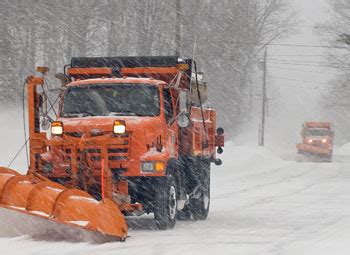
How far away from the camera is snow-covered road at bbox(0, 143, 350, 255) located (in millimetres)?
9672

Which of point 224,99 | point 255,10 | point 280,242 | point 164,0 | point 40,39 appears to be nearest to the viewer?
point 280,242

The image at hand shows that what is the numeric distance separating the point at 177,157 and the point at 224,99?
161ft

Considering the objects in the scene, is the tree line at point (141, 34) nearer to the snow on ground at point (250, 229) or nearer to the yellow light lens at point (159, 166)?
the snow on ground at point (250, 229)

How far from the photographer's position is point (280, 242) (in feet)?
34.7

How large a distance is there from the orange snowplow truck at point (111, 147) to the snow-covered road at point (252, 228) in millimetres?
398

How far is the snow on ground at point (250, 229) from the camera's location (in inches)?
381

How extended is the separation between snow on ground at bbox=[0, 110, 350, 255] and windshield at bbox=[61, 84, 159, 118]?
6.03ft

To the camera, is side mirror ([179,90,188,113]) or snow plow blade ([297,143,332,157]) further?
snow plow blade ([297,143,332,157])

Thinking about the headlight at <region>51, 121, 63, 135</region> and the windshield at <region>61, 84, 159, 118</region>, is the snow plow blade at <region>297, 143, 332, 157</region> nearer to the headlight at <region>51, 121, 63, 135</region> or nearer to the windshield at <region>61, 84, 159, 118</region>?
the windshield at <region>61, 84, 159, 118</region>

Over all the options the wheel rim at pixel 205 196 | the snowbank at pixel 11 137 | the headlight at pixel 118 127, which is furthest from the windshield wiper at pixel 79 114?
the snowbank at pixel 11 137

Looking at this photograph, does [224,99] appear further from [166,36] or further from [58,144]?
[58,144]

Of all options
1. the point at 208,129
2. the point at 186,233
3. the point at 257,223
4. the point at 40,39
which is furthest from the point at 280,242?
the point at 40,39

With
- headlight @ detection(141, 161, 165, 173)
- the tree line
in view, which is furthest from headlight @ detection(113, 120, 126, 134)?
the tree line

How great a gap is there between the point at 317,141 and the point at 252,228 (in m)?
34.6
